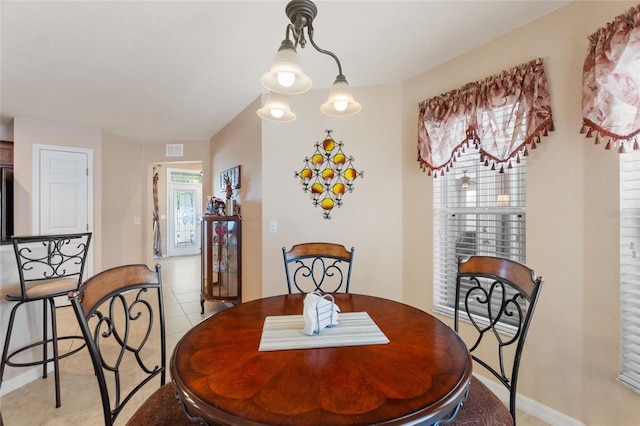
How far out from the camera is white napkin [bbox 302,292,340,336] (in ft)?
3.76

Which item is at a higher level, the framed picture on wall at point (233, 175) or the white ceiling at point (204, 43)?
the white ceiling at point (204, 43)

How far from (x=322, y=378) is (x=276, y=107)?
4.34 ft

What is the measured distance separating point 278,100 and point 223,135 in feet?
9.23

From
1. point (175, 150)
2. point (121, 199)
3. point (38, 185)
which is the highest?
point (175, 150)

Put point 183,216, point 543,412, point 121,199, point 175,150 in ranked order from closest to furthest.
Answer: point 543,412 < point 121,199 < point 175,150 < point 183,216

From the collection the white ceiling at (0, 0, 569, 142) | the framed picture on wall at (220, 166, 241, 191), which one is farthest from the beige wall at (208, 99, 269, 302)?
the white ceiling at (0, 0, 569, 142)

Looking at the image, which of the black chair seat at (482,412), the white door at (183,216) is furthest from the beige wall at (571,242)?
the white door at (183,216)

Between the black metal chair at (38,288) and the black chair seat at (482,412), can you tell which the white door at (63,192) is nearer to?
the black metal chair at (38,288)

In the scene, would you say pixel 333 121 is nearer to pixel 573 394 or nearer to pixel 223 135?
pixel 223 135

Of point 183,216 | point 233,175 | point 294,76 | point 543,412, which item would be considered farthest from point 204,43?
point 183,216

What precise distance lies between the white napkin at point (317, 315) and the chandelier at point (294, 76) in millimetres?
918

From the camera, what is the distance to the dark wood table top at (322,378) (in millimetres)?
706

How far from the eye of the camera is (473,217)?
7.27ft

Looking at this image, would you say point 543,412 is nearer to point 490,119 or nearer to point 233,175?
point 490,119
